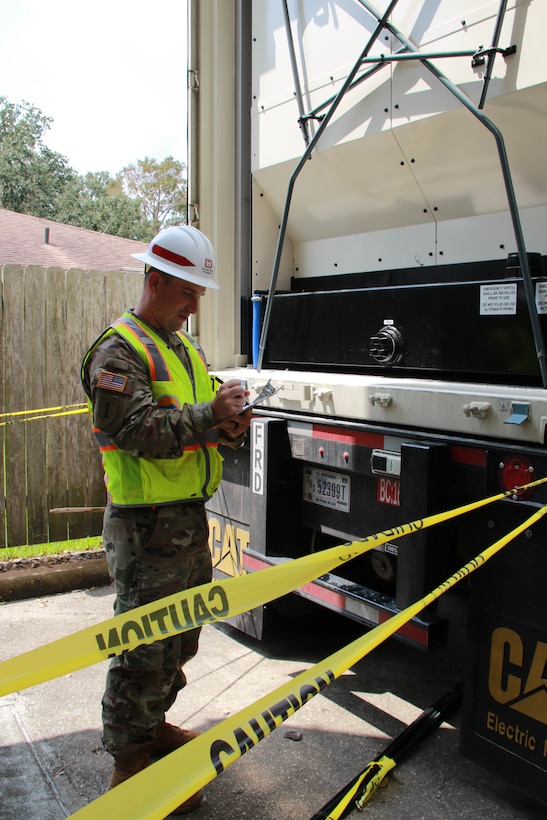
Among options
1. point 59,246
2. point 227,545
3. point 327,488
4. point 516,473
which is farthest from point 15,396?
point 59,246

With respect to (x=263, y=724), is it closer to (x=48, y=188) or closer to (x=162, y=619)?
(x=162, y=619)

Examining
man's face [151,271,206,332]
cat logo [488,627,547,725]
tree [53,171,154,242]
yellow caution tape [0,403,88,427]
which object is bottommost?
cat logo [488,627,547,725]

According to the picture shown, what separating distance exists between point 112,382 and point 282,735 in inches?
63.6

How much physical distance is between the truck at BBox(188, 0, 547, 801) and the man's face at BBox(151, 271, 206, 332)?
701 mm

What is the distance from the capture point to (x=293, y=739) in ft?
8.89

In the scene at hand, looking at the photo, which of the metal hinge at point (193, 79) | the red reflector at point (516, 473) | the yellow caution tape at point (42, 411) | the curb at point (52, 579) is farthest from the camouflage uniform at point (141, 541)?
the yellow caution tape at point (42, 411)

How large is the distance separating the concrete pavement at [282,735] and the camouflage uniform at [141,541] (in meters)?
0.42

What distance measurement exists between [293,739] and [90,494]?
2833 millimetres

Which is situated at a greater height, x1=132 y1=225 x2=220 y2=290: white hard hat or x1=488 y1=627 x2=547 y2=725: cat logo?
x1=132 y1=225 x2=220 y2=290: white hard hat

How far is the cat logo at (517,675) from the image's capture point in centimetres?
216

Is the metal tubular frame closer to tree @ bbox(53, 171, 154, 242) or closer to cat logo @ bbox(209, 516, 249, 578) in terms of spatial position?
cat logo @ bbox(209, 516, 249, 578)

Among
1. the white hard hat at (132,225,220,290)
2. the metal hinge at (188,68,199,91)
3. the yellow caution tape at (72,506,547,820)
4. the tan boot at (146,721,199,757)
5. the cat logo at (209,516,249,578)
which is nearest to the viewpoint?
the yellow caution tape at (72,506,547,820)

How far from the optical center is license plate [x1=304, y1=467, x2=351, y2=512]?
9.20 ft

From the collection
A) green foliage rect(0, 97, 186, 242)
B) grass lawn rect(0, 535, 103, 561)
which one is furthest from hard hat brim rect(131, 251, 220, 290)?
A: green foliage rect(0, 97, 186, 242)
